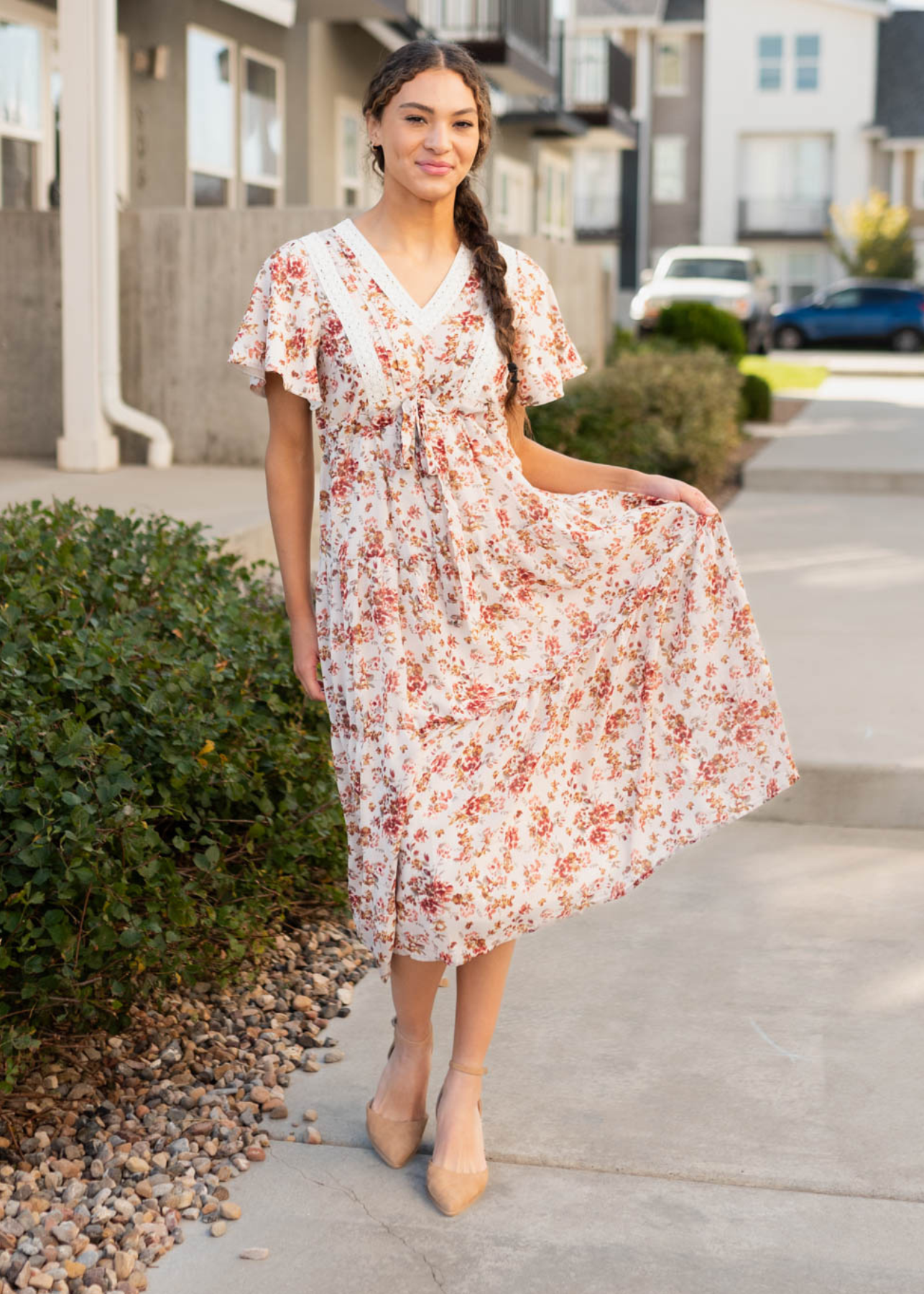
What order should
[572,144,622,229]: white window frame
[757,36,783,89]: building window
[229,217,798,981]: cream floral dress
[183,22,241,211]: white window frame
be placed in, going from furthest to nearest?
[757,36,783,89]: building window < [572,144,622,229]: white window frame < [183,22,241,211]: white window frame < [229,217,798,981]: cream floral dress

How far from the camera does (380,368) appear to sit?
2719 mm

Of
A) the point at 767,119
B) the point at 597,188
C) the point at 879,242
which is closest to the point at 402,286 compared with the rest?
the point at 879,242

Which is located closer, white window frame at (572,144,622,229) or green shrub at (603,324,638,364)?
green shrub at (603,324,638,364)

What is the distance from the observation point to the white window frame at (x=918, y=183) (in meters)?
49.5

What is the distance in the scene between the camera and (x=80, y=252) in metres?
9.58

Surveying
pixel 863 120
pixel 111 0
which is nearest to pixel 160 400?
pixel 111 0

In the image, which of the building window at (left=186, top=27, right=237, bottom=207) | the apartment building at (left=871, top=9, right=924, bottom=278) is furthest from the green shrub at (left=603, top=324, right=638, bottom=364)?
the apartment building at (left=871, top=9, right=924, bottom=278)

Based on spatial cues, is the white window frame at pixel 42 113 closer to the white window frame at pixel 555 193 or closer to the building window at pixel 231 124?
the building window at pixel 231 124

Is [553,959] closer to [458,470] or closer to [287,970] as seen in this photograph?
[287,970]

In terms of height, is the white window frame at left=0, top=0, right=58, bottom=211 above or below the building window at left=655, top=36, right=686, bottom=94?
below

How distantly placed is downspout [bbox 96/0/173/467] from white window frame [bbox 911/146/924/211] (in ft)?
144

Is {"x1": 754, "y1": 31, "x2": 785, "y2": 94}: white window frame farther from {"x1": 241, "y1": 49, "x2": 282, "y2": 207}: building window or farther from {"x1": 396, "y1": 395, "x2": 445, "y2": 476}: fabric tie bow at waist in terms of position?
{"x1": 396, "y1": 395, "x2": 445, "y2": 476}: fabric tie bow at waist

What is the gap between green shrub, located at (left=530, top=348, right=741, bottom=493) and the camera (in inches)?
422

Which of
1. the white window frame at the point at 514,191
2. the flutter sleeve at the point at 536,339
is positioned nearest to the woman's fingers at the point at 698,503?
the flutter sleeve at the point at 536,339
